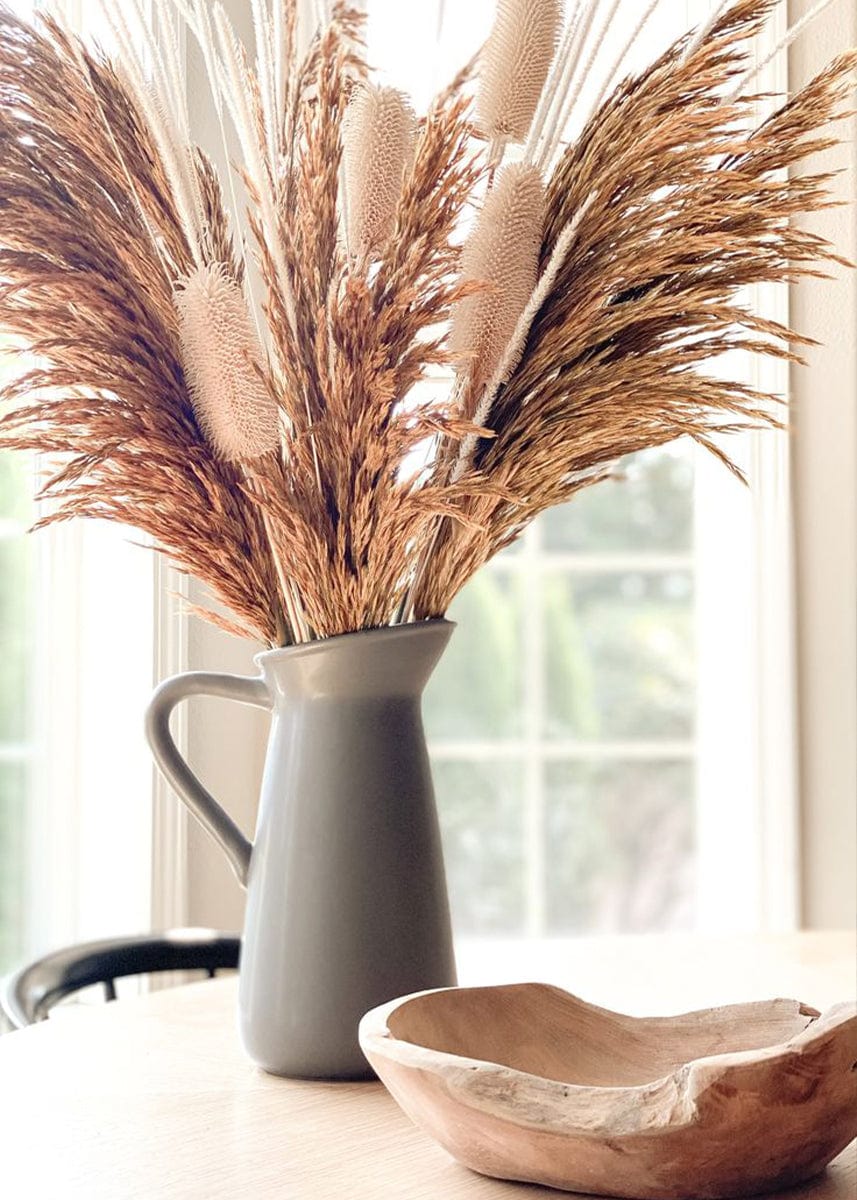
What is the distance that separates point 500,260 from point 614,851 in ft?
15.8

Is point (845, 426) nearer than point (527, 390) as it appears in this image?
No

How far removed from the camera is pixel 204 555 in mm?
828

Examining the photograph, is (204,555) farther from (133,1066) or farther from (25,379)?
(133,1066)

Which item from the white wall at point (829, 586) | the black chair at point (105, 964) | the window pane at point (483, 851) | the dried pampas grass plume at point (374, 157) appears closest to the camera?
the dried pampas grass plume at point (374, 157)

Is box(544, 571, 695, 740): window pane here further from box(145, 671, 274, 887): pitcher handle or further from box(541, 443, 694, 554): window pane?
box(145, 671, 274, 887): pitcher handle

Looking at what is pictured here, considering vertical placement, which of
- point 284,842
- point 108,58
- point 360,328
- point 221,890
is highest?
point 108,58

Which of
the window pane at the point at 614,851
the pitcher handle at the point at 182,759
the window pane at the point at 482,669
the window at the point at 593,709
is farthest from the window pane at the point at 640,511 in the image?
the pitcher handle at the point at 182,759

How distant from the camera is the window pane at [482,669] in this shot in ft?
17.4

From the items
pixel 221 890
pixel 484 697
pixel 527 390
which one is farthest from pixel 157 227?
pixel 484 697

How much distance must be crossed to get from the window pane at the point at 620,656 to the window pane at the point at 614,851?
21 cm

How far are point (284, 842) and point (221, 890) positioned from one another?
1.32 meters

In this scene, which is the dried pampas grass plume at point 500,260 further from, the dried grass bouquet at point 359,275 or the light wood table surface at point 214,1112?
the light wood table surface at point 214,1112

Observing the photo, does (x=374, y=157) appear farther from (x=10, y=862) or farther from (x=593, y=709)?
(x=593, y=709)

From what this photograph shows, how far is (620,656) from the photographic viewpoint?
5.40m
